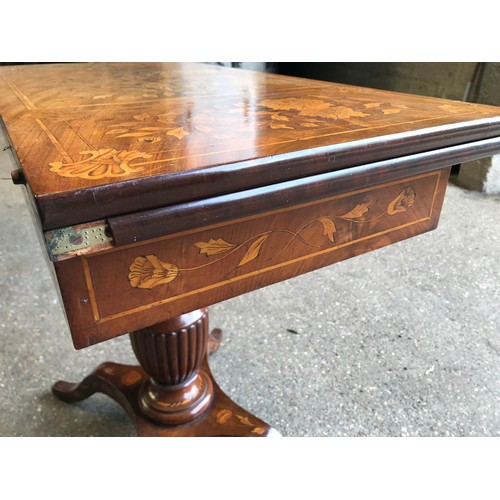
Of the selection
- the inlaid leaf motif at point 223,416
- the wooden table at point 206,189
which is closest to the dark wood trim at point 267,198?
the wooden table at point 206,189

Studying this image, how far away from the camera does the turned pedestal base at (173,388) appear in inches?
37.2

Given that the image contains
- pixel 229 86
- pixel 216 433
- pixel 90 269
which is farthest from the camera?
pixel 229 86

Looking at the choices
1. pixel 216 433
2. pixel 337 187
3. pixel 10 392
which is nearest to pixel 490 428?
pixel 216 433

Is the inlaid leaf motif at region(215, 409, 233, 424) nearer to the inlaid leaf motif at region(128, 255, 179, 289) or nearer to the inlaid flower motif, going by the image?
the inlaid leaf motif at region(128, 255, 179, 289)

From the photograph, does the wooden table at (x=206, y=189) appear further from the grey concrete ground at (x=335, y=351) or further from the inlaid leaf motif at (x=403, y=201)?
the grey concrete ground at (x=335, y=351)

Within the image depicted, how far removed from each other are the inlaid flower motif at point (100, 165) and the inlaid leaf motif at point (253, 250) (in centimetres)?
18

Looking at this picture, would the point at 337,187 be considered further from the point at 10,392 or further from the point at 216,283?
the point at 10,392

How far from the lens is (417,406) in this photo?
46.8 inches

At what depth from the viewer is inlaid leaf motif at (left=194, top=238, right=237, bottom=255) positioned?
23.2 inches

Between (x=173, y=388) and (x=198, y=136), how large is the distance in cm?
63

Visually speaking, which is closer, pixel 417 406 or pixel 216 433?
pixel 216 433

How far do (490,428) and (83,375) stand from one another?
110 cm

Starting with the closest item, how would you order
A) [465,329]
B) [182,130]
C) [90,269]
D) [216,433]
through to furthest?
[90,269]
[182,130]
[216,433]
[465,329]

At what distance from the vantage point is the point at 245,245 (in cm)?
62
